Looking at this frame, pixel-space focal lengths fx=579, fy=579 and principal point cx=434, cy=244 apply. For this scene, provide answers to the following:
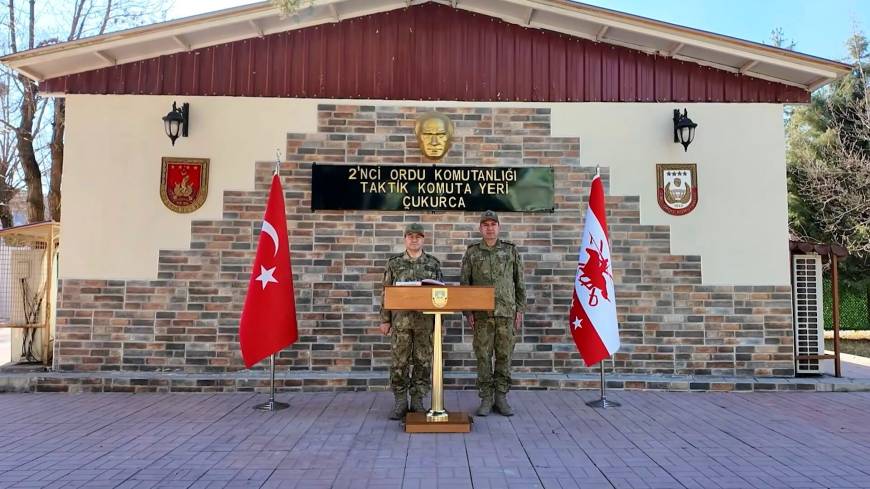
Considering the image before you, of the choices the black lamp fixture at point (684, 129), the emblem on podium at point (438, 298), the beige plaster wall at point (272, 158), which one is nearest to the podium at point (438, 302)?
the emblem on podium at point (438, 298)

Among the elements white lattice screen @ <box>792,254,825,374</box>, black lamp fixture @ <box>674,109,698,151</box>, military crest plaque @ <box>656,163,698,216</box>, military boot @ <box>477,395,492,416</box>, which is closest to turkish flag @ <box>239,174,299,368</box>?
military boot @ <box>477,395,492,416</box>

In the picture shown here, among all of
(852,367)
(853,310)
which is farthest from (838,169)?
(852,367)

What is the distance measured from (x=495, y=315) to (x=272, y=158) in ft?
10.6

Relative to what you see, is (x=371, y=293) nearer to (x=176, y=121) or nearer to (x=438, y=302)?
(x=438, y=302)

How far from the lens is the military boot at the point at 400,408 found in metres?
5.20

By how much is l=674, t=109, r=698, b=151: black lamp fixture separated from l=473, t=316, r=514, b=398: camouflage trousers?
3.06 m

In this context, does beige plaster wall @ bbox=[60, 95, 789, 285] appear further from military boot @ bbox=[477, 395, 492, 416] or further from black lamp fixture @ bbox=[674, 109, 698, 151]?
military boot @ bbox=[477, 395, 492, 416]

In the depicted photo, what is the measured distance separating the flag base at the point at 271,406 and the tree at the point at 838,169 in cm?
1520

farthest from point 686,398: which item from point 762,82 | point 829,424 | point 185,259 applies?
point 185,259

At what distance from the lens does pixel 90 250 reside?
654 centimetres

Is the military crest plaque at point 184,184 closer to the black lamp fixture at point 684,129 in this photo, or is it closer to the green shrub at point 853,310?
the black lamp fixture at point 684,129

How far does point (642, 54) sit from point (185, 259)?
5.84 meters

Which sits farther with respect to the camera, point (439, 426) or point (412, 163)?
point (412, 163)

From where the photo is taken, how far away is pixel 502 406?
5.40 meters
